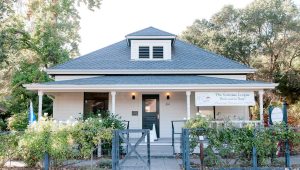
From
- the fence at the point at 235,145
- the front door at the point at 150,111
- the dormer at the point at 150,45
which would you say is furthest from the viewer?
the dormer at the point at 150,45

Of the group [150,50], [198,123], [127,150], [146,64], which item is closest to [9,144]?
[127,150]

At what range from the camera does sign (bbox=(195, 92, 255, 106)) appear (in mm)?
14641

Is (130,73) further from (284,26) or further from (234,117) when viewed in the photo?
(284,26)

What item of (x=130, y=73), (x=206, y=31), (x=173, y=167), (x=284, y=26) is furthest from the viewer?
(x=206, y=31)

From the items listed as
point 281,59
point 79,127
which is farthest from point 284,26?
point 79,127

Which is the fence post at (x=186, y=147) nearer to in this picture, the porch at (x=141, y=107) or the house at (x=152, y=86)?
the house at (x=152, y=86)

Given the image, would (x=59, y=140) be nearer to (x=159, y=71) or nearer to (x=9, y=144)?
(x=9, y=144)

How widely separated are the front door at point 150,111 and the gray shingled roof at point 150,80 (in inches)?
42.4

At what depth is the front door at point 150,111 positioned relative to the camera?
1648 cm

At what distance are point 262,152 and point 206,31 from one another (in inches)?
914

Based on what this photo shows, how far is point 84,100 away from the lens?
54.7ft

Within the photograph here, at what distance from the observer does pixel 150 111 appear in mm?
16609

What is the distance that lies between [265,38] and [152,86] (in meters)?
16.9

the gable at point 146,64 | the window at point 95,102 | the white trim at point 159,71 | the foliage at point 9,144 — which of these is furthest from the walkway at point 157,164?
the gable at point 146,64
